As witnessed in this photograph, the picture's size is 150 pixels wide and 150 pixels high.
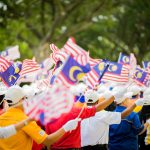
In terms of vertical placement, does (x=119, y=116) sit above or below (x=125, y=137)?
above

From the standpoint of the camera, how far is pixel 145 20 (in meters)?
35.3

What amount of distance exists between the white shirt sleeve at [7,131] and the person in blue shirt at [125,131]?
3001 mm

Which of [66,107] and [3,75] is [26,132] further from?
[3,75]

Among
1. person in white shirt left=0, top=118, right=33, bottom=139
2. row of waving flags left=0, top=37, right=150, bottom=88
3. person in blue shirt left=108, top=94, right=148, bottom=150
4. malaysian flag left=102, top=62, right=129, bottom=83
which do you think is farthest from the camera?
malaysian flag left=102, top=62, right=129, bottom=83

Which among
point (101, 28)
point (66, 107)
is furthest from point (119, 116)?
point (101, 28)

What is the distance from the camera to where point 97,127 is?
8.34 meters

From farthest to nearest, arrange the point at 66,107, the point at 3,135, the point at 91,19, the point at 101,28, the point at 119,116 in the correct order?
the point at 101,28 < the point at 91,19 < the point at 119,116 < the point at 3,135 < the point at 66,107

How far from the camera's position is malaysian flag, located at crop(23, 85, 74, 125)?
571cm

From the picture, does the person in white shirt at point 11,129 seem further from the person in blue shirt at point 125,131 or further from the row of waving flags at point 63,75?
the person in blue shirt at point 125,131

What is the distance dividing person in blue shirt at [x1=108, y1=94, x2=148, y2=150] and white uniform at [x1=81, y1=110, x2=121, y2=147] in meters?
0.68

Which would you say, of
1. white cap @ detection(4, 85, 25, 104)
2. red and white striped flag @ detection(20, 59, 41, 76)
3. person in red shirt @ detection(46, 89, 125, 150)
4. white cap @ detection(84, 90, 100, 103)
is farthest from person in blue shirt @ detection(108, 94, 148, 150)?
red and white striped flag @ detection(20, 59, 41, 76)

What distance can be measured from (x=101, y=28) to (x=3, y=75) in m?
31.8

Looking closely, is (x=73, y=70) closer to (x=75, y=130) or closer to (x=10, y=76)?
(x=75, y=130)

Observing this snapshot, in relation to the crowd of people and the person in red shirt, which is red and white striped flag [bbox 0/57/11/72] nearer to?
the crowd of people
